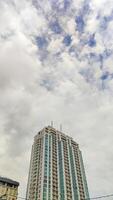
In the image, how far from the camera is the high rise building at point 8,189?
67275 mm

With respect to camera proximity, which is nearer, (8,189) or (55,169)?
(8,189)

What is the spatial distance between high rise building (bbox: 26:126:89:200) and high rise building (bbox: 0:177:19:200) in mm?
41418

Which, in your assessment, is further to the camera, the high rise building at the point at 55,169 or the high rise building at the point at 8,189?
the high rise building at the point at 55,169

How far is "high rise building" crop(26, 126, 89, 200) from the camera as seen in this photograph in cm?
11410

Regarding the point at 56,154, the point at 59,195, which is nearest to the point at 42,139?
the point at 56,154

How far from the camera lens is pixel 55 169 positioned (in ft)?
408

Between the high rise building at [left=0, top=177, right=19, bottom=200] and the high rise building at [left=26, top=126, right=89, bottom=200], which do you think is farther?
the high rise building at [left=26, top=126, right=89, bottom=200]

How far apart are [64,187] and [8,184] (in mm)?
54144

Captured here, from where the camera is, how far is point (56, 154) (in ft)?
434

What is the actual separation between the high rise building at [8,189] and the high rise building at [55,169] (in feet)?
136

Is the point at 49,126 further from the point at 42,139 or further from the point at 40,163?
the point at 40,163

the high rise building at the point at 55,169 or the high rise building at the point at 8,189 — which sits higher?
the high rise building at the point at 55,169

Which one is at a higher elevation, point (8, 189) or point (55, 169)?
point (55, 169)

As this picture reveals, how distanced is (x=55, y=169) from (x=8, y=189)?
57.4 metres
